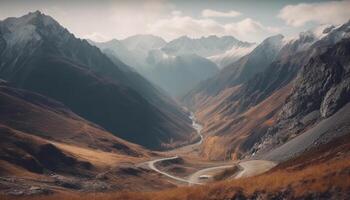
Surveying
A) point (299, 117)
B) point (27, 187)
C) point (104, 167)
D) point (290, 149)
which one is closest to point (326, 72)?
point (299, 117)

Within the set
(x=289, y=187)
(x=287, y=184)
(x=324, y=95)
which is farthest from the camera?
(x=324, y=95)

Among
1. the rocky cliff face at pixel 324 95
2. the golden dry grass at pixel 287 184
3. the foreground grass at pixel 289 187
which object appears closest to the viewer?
the foreground grass at pixel 289 187

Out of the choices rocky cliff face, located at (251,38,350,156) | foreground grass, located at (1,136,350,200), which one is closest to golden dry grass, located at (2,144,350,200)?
foreground grass, located at (1,136,350,200)

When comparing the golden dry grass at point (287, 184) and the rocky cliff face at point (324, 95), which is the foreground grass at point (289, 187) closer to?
the golden dry grass at point (287, 184)

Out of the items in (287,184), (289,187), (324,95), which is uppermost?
(324,95)

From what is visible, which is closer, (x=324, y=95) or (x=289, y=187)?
(x=289, y=187)

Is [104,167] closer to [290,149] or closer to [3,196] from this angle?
[290,149]

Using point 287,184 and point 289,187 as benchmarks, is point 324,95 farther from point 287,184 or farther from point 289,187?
point 289,187

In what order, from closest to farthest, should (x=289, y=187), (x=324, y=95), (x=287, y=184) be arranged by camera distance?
(x=289, y=187) → (x=287, y=184) → (x=324, y=95)

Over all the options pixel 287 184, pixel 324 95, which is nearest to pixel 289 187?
pixel 287 184

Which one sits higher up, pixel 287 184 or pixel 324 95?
pixel 324 95

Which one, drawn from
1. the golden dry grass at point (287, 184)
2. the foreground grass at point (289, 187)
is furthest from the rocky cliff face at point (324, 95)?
the foreground grass at point (289, 187)
